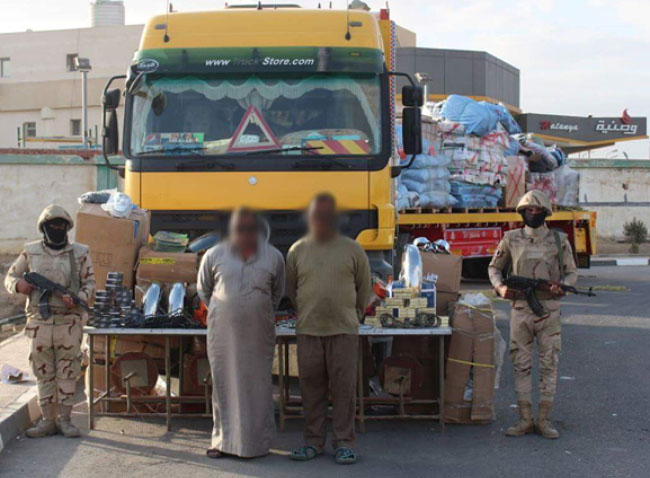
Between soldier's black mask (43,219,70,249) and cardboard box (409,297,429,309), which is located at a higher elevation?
soldier's black mask (43,219,70,249)

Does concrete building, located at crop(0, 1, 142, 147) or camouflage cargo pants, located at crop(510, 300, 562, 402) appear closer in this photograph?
camouflage cargo pants, located at crop(510, 300, 562, 402)

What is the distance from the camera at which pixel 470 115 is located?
47.8ft

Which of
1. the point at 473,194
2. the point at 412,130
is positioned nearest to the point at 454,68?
the point at 473,194

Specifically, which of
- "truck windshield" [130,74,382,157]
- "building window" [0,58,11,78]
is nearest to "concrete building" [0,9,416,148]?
"building window" [0,58,11,78]

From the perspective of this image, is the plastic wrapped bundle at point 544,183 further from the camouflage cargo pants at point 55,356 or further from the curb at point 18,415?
the camouflage cargo pants at point 55,356

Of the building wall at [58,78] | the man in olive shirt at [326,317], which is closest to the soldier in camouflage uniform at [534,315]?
the man in olive shirt at [326,317]

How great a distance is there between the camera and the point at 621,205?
103 feet

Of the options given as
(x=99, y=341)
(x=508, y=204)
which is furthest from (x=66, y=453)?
(x=508, y=204)

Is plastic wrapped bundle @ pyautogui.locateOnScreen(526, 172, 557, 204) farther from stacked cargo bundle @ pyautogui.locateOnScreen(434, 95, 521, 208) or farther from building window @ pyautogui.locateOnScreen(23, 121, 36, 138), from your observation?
building window @ pyautogui.locateOnScreen(23, 121, 36, 138)

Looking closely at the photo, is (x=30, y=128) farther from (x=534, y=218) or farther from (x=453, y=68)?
(x=534, y=218)

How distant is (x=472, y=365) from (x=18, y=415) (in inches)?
145

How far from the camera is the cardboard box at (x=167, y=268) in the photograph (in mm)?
7824

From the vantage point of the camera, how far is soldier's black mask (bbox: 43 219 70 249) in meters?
7.05

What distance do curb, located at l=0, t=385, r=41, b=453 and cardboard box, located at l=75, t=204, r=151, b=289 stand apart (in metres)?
1.16
